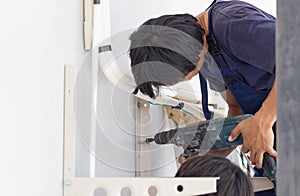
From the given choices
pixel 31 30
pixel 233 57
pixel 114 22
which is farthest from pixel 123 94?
pixel 31 30

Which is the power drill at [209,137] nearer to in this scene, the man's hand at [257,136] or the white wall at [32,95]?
the man's hand at [257,136]

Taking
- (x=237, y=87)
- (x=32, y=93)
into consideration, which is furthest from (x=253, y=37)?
(x=32, y=93)

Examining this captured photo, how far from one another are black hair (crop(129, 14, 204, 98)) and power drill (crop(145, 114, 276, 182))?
5.2 inches

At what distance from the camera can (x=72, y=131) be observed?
99 centimetres

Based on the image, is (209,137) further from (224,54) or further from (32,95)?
(32,95)

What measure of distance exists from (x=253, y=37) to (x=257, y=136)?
205 mm

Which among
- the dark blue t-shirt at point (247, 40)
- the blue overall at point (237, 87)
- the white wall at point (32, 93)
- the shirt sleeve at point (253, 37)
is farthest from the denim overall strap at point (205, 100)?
the white wall at point (32, 93)

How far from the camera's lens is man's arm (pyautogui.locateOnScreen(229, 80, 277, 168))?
978mm

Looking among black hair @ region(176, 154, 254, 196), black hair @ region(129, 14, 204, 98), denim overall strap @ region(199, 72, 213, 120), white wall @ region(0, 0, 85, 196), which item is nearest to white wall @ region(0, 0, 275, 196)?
white wall @ region(0, 0, 85, 196)

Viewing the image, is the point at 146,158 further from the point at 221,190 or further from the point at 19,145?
the point at 19,145

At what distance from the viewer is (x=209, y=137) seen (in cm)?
113

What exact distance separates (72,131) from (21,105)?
0.53ft

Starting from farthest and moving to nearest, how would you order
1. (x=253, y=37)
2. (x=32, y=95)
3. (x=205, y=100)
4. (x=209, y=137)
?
(x=205, y=100) → (x=209, y=137) → (x=253, y=37) → (x=32, y=95)

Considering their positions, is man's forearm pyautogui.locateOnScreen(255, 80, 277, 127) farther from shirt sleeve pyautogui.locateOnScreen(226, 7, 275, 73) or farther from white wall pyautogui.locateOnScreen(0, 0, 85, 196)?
white wall pyautogui.locateOnScreen(0, 0, 85, 196)
